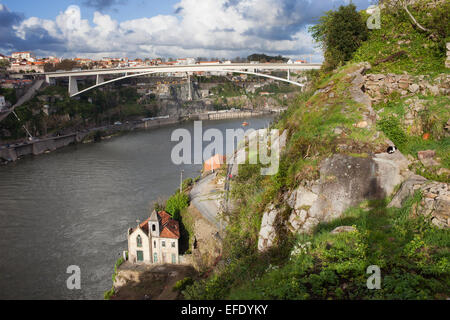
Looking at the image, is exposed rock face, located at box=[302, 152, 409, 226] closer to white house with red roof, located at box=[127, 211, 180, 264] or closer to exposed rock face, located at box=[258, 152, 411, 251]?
exposed rock face, located at box=[258, 152, 411, 251]

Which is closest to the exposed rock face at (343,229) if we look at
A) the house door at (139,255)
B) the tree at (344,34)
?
the tree at (344,34)

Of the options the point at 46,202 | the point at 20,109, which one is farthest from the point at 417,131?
the point at 20,109

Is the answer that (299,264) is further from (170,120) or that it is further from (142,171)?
(170,120)

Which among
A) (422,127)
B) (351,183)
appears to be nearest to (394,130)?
(422,127)

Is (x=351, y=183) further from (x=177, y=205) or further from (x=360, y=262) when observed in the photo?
(x=177, y=205)

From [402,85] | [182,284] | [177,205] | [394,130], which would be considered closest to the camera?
[394,130]

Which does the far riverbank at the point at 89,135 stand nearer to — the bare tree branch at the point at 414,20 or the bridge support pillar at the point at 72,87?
the bridge support pillar at the point at 72,87
